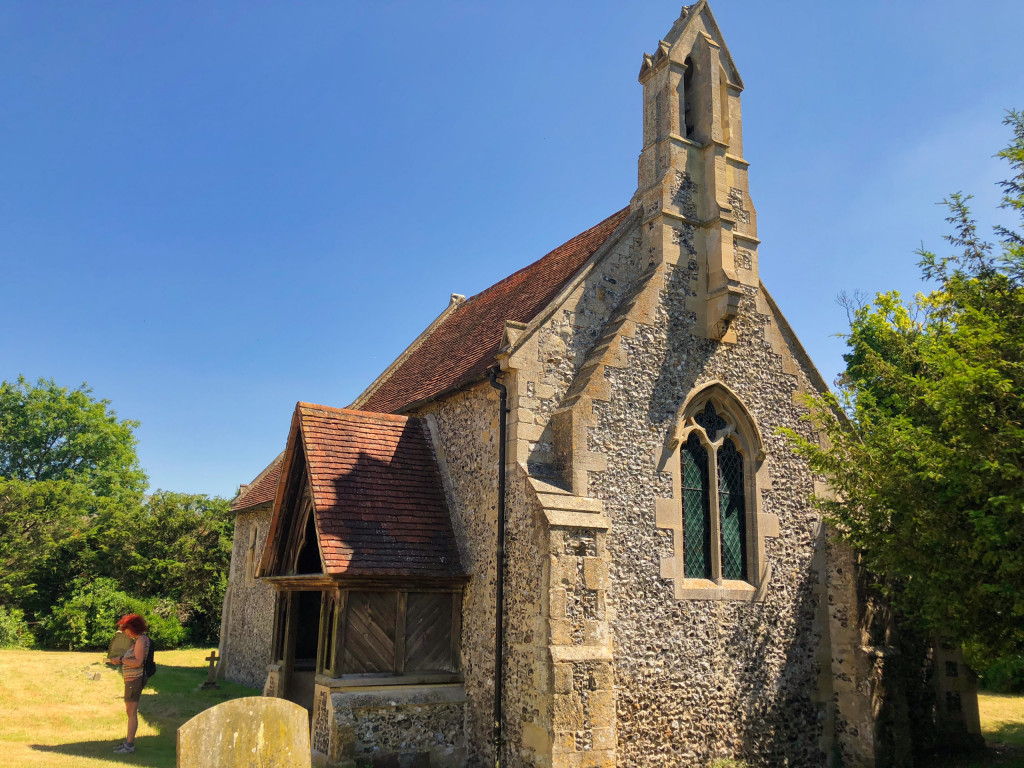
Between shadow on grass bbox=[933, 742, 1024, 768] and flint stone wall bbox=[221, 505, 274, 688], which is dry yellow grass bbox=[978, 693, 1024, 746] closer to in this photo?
shadow on grass bbox=[933, 742, 1024, 768]

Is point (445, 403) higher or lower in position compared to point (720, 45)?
lower

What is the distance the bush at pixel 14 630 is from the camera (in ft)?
85.7

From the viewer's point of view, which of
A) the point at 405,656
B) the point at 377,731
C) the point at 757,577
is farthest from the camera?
the point at 757,577

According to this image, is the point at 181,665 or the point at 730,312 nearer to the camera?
the point at 730,312

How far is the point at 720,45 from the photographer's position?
13531 mm

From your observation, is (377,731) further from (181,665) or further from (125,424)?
(125,424)

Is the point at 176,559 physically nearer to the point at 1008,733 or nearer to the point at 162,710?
the point at 162,710

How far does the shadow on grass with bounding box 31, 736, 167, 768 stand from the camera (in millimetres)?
9815

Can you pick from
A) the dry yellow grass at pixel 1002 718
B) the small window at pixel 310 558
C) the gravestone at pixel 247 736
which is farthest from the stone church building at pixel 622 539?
the gravestone at pixel 247 736

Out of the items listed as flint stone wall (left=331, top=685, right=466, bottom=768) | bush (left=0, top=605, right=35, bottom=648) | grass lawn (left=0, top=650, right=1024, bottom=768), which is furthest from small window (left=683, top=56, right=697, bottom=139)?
bush (left=0, top=605, right=35, bottom=648)

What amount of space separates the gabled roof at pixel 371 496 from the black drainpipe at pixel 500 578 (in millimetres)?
1106

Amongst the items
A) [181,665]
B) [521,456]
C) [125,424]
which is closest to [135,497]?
[125,424]

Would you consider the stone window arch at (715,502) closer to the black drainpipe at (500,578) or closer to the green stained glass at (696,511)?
the green stained glass at (696,511)

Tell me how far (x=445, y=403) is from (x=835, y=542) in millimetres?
6732
